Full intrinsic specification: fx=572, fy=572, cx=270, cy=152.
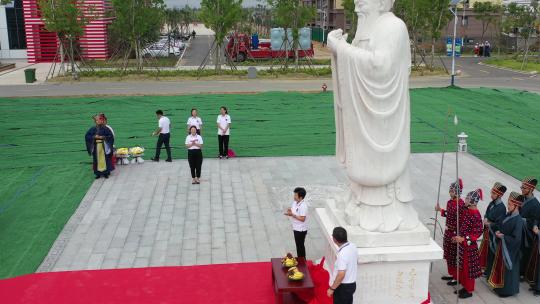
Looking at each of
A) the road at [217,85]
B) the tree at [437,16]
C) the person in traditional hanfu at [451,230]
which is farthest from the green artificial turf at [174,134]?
the tree at [437,16]

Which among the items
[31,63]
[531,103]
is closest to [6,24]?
[31,63]

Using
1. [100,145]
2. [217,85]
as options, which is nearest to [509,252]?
[100,145]

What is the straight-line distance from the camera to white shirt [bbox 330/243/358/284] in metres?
6.34

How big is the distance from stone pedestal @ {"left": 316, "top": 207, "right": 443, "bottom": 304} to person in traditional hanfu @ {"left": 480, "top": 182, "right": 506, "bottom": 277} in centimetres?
127

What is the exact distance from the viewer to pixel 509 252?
787 cm

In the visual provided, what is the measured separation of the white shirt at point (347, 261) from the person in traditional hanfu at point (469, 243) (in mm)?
2002

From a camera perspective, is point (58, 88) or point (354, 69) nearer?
point (354, 69)

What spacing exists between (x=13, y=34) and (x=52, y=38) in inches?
266

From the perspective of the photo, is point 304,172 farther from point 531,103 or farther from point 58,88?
point 58,88

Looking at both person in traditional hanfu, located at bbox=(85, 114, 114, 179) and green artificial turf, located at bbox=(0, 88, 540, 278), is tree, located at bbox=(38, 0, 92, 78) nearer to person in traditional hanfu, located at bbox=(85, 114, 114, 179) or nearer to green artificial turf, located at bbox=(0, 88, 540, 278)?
green artificial turf, located at bbox=(0, 88, 540, 278)

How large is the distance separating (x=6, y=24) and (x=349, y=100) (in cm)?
4643

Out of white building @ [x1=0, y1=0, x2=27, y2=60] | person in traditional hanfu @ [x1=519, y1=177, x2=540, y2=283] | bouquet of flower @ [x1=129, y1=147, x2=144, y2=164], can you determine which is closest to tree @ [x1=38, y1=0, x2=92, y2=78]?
white building @ [x1=0, y1=0, x2=27, y2=60]

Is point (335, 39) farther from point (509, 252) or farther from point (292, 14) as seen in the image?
point (292, 14)

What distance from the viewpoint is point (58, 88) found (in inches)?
1146
